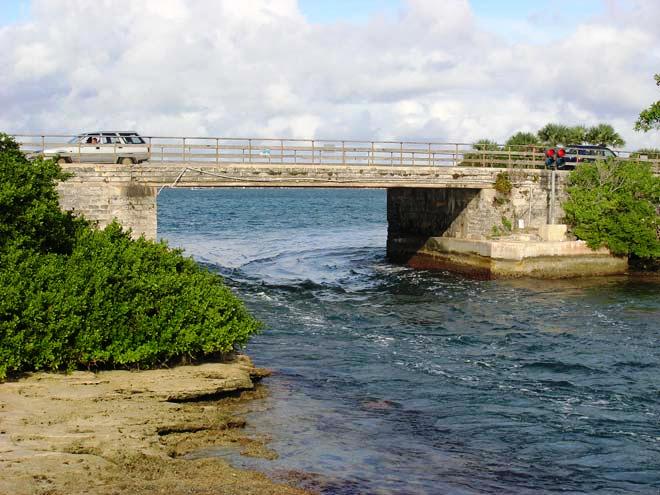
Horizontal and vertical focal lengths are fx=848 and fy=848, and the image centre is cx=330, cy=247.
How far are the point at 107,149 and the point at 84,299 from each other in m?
19.7

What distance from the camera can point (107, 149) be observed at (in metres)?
33.9

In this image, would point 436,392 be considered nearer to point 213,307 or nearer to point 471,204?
point 213,307

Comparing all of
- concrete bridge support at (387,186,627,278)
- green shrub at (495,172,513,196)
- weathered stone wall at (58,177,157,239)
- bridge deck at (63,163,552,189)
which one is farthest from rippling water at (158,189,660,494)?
green shrub at (495,172,513,196)

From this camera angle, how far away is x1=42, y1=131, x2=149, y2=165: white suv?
3306cm

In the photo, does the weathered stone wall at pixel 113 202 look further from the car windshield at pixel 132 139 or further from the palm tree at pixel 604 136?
the palm tree at pixel 604 136

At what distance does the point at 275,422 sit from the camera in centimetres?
1462

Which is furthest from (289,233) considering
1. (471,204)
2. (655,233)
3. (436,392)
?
(436,392)

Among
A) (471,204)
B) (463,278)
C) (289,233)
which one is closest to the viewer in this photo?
(463,278)

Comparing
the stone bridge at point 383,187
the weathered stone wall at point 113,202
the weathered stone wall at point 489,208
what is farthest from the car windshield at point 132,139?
the weathered stone wall at point 489,208

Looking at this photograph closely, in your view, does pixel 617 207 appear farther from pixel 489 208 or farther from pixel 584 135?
pixel 584 135

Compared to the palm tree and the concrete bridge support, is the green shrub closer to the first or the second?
the concrete bridge support

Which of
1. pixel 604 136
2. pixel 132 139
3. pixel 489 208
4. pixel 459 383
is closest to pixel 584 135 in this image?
pixel 604 136

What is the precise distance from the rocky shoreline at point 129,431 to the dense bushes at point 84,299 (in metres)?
0.43

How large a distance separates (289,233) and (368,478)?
197ft
